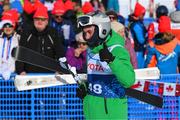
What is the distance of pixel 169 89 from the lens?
270 inches

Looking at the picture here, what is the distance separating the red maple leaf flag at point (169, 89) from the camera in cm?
682

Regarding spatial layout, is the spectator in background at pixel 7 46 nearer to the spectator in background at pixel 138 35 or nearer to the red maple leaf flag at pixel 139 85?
the red maple leaf flag at pixel 139 85

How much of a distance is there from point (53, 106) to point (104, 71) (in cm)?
223

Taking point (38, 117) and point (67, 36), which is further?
point (67, 36)

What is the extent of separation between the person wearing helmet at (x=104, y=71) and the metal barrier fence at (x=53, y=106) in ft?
6.27

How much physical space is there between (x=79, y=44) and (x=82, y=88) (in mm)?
2388

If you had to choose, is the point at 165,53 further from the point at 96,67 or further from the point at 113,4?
the point at 113,4

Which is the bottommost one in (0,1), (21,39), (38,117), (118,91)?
→ (38,117)

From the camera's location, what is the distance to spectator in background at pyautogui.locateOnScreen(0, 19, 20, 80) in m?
7.32

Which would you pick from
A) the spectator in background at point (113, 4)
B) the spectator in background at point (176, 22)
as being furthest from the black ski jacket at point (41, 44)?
the spectator in background at point (113, 4)

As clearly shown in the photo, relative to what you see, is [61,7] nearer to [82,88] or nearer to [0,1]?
[0,1]

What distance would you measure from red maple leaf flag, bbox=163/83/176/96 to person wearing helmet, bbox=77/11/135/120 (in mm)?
1795

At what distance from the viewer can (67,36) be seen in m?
8.95

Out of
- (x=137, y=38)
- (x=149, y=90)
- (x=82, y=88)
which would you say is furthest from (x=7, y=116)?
(x=137, y=38)
